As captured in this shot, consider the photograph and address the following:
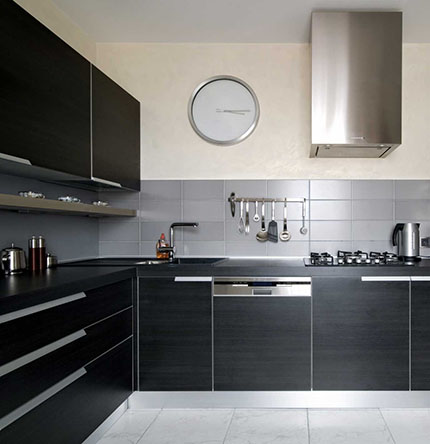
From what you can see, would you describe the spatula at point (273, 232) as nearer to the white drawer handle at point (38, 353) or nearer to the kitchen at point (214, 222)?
the kitchen at point (214, 222)

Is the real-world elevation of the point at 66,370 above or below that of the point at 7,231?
below

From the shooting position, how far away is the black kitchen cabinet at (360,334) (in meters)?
2.52

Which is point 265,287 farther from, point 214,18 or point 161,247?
point 214,18

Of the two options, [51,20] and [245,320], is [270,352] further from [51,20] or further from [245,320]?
[51,20]

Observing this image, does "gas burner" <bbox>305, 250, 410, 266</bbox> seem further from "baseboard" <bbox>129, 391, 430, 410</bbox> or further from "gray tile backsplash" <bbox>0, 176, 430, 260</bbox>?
"baseboard" <bbox>129, 391, 430, 410</bbox>

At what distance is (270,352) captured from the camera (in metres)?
2.56

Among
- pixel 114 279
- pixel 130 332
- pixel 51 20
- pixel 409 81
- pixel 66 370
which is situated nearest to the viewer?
pixel 66 370

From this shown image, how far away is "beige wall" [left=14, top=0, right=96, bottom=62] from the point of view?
8.30ft

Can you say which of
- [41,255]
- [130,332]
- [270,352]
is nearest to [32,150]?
[41,255]

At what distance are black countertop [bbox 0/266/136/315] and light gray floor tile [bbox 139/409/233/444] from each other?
84 cm

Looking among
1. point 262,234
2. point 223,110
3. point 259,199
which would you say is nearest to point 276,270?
point 262,234

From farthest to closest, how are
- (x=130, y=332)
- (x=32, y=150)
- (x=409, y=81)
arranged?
(x=409, y=81) → (x=130, y=332) → (x=32, y=150)

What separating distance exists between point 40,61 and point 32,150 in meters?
0.42

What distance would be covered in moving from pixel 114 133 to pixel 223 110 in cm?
88
